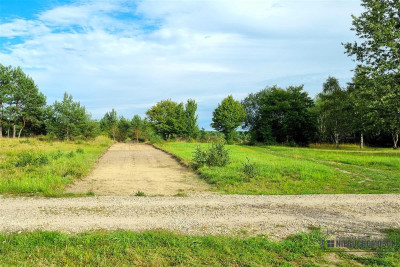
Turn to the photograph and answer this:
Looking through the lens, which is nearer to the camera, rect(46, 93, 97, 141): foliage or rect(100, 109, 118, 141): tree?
rect(46, 93, 97, 141): foliage

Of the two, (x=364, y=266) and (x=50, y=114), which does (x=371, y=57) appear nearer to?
(x=364, y=266)

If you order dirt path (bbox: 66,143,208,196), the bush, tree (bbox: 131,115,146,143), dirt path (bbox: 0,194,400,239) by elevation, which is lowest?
dirt path (bbox: 66,143,208,196)

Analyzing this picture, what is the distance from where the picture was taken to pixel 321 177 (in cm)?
1551

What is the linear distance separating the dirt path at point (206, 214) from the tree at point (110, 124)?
71977mm

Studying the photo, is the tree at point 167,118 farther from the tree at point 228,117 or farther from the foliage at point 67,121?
the foliage at point 67,121

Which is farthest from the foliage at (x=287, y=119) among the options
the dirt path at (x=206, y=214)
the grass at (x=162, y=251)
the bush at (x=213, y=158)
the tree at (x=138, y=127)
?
the grass at (x=162, y=251)

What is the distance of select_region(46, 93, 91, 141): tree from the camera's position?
53.9m

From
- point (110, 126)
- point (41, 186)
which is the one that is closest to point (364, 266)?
point (41, 186)

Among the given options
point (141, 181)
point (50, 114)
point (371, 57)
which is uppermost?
point (371, 57)

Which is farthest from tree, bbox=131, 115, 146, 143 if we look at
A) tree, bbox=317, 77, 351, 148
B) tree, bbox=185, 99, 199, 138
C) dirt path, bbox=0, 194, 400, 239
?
dirt path, bbox=0, 194, 400, 239

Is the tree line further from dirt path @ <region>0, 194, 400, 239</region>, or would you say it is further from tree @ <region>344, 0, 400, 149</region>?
dirt path @ <region>0, 194, 400, 239</region>

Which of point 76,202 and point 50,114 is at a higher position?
point 50,114

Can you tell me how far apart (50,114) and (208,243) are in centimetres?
6330

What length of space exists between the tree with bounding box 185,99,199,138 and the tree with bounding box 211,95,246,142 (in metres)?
6.17
